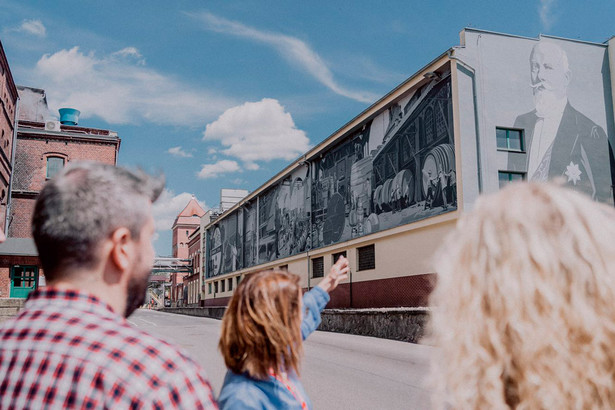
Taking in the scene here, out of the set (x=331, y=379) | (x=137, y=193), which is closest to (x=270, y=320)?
(x=137, y=193)

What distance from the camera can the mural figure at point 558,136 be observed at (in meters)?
23.6

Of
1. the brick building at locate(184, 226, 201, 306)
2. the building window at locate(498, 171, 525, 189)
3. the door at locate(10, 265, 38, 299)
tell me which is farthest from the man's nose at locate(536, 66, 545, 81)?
the brick building at locate(184, 226, 201, 306)

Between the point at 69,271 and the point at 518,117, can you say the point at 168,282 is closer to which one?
the point at 518,117

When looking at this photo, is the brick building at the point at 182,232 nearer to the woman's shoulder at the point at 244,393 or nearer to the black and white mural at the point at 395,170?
the black and white mural at the point at 395,170

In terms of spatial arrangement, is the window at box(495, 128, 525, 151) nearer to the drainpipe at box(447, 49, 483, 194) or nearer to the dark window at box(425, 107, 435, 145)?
the drainpipe at box(447, 49, 483, 194)

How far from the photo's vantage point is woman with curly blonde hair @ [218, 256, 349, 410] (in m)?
2.65

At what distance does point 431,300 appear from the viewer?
151cm

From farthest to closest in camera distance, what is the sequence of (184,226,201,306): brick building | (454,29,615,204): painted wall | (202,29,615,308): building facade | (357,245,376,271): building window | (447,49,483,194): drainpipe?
(184,226,201,306): brick building < (357,245,376,271): building window < (454,29,615,204): painted wall < (202,29,615,308): building facade < (447,49,483,194): drainpipe

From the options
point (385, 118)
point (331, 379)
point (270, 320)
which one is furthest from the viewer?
point (385, 118)

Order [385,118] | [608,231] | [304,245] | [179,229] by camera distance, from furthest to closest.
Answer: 1. [179,229]
2. [304,245]
3. [385,118]
4. [608,231]

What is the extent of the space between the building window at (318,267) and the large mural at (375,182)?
0.92 meters

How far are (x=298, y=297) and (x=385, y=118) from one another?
2515 centimetres

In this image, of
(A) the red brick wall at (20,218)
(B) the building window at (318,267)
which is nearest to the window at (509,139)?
(B) the building window at (318,267)

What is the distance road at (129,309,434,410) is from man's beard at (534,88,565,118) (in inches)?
477
